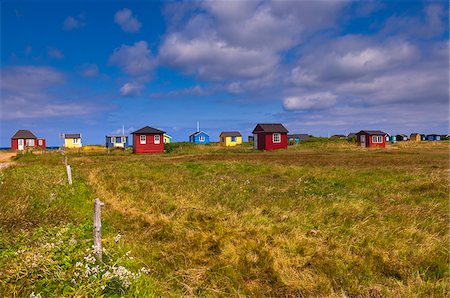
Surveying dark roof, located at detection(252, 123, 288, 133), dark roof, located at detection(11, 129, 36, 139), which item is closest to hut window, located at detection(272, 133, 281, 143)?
dark roof, located at detection(252, 123, 288, 133)

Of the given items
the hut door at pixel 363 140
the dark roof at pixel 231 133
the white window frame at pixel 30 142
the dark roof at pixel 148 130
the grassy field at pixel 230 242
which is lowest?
the grassy field at pixel 230 242

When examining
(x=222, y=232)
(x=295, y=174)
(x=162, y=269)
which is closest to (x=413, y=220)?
(x=222, y=232)

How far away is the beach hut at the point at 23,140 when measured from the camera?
66.8 metres

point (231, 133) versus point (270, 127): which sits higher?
point (231, 133)

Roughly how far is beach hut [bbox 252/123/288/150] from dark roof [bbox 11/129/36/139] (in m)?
50.7

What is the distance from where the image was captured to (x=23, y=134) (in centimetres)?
6869

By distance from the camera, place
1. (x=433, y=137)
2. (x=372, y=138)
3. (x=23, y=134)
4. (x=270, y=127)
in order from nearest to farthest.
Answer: (x=270, y=127) → (x=372, y=138) → (x=23, y=134) → (x=433, y=137)

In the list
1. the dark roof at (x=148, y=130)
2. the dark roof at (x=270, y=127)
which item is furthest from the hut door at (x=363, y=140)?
the dark roof at (x=148, y=130)

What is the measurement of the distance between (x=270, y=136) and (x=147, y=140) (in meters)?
18.3

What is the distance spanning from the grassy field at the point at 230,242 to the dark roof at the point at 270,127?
3538cm

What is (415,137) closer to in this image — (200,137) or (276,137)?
(200,137)

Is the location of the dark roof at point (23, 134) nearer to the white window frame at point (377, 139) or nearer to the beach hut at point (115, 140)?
the beach hut at point (115, 140)

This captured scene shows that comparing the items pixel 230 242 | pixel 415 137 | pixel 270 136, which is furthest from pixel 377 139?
pixel 415 137

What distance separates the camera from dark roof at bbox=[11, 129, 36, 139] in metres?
67.4
